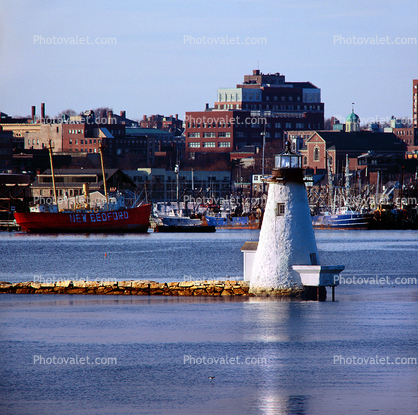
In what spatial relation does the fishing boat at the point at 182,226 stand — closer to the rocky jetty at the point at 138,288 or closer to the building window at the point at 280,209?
the rocky jetty at the point at 138,288

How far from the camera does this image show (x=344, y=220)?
134000 millimetres

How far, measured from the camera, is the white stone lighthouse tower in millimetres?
25859

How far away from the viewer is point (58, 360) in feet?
61.8

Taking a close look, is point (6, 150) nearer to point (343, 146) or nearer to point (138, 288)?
point (343, 146)

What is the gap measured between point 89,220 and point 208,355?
10435 centimetres

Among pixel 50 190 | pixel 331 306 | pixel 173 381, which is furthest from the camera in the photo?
pixel 50 190

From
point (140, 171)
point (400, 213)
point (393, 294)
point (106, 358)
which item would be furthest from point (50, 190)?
point (106, 358)

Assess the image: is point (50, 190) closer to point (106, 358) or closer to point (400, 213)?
point (400, 213)

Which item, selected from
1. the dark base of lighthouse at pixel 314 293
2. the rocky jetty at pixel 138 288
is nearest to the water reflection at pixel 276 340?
the dark base of lighthouse at pixel 314 293

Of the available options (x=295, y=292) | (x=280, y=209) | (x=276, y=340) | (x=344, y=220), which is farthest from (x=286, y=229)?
(x=344, y=220)

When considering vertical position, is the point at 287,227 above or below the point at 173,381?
above

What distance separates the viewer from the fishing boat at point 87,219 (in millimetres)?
121500

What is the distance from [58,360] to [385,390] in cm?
725

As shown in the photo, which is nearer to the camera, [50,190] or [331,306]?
[331,306]
